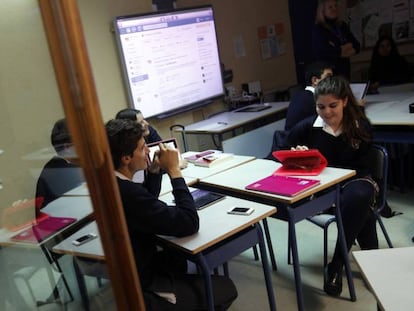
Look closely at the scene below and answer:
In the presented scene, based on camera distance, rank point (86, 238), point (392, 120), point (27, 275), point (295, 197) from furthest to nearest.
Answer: point (392, 120) → point (27, 275) → point (295, 197) → point (86, 238)

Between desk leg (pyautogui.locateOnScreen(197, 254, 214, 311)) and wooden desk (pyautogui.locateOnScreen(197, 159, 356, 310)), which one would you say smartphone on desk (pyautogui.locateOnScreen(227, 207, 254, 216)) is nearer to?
wooden desk (pyautogui.locateOnScreen(197, 159, 356, 310))

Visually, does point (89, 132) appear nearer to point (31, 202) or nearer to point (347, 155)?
point (31, 202)

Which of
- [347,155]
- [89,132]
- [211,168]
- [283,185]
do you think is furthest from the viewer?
[211,168]

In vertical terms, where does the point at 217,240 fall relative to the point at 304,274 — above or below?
above

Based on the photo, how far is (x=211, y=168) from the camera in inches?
107

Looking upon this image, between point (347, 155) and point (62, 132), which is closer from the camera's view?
point (62, 132)

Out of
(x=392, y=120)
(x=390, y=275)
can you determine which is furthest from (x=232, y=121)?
(x=390, y=275)

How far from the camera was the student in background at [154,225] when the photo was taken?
1.68 m

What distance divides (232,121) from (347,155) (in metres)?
1.63

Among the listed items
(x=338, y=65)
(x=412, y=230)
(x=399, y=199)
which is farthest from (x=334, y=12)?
(x=412, y=230)

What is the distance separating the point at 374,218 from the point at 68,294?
1715 mm

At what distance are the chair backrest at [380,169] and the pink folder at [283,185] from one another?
0.52 m

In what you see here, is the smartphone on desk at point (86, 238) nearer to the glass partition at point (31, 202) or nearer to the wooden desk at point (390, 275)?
the glass partition at point (31, 202)

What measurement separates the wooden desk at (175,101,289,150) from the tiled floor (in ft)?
3.07
